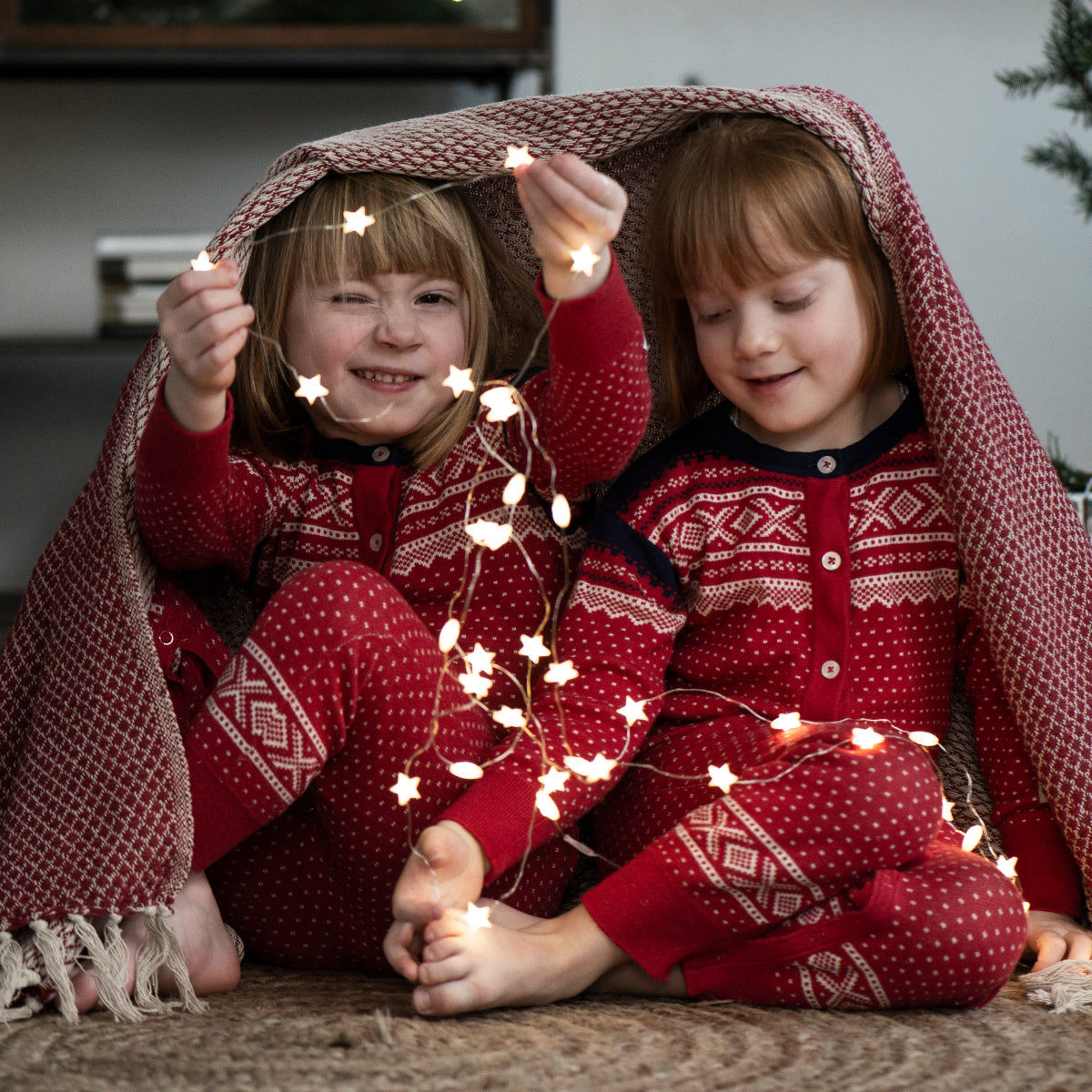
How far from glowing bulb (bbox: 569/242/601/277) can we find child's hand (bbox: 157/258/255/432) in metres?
0.22

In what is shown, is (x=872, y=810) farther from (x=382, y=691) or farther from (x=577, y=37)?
(x=577, y=37)

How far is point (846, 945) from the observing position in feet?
2.64

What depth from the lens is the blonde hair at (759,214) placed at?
96 cm

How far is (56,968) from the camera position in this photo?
780 mm

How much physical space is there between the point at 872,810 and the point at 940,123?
1.53m

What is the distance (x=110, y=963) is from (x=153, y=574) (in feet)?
0.99

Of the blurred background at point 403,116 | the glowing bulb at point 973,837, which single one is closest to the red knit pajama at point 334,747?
the glowing bulb at point 973,837

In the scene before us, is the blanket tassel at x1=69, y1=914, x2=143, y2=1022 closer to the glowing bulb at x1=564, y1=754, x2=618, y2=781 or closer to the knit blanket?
the knit blanket

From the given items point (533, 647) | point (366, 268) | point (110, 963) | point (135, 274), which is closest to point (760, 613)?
point (533, 647)

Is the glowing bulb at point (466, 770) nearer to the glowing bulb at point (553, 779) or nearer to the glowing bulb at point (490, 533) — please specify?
the glowing bulb at point (553, 779)

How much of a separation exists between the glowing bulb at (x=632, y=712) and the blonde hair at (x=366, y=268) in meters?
0.26

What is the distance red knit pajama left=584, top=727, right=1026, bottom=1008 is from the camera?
0.79 m

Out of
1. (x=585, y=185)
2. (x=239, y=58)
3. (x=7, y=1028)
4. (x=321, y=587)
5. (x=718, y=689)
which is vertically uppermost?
(x=239, y=58)

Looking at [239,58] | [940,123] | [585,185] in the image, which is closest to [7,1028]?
[585,185]
